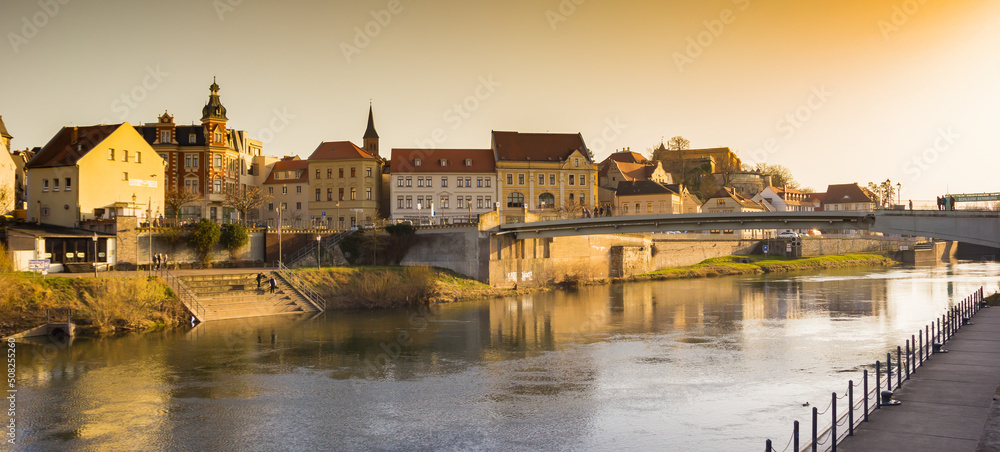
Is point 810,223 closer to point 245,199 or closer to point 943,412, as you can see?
point 943,412

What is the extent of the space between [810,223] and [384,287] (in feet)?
85.9

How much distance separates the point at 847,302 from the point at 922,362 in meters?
28.3

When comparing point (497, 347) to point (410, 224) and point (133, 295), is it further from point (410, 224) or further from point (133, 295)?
point (410, 224)

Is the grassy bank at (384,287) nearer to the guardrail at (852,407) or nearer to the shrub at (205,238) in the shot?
the shrub at (205,238)

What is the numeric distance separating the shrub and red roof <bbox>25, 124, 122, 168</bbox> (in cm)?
998

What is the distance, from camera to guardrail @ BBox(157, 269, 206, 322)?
40875mm

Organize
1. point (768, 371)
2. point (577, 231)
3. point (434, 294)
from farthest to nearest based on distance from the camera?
point (577, 231) → point (434, 294) → point (768, 371)

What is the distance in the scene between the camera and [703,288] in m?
63.9

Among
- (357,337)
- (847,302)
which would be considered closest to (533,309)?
(357,337)

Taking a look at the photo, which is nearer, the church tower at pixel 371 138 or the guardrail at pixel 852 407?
the guardrail at pixel 852 407

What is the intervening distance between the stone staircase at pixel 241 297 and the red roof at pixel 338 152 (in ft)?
113

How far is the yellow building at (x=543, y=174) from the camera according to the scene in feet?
277

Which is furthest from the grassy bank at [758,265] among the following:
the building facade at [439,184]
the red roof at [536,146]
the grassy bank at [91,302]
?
the grassy bank at [91,302]

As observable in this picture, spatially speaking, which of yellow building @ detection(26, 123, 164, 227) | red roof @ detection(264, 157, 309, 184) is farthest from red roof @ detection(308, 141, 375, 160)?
yellow building @ detection(26, 123, 164, 227)
